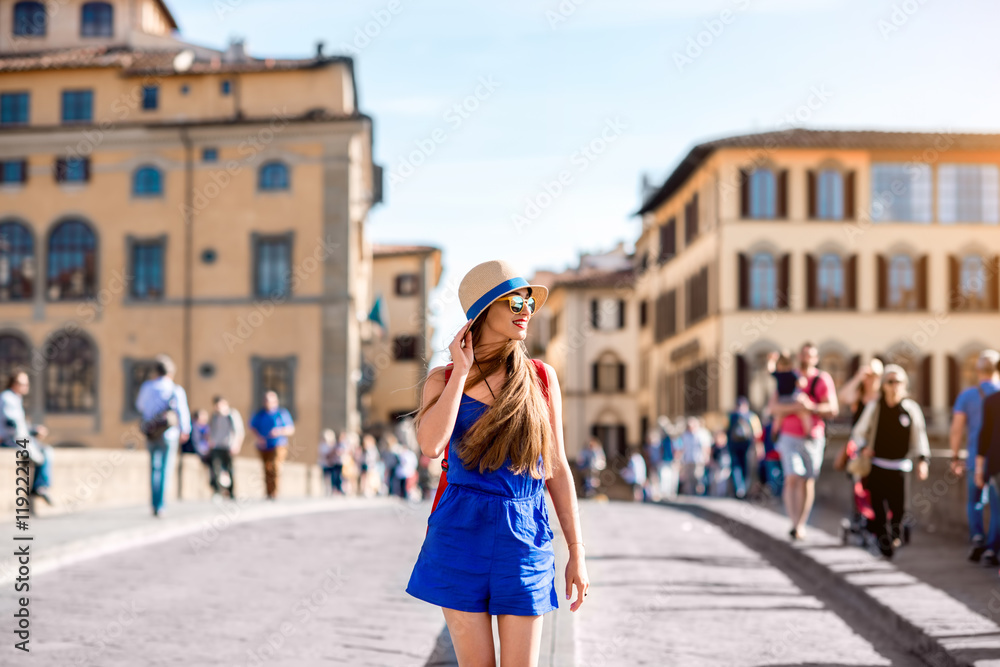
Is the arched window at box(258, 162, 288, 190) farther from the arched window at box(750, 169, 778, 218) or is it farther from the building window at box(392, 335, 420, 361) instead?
the building window at box(392, 335, 420, 361)

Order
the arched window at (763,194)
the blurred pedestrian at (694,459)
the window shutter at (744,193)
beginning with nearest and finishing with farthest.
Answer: the blurred pedestrian at (694,459), the window shutter at (744,193), the arched window at (763,194)

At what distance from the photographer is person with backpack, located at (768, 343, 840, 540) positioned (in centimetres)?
1270

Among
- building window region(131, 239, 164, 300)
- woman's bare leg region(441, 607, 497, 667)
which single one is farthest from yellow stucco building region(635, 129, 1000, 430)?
woman's bare leg region(441, 607, 497, 667)

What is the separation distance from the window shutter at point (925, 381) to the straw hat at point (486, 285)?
45.6 metres

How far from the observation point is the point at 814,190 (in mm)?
48531

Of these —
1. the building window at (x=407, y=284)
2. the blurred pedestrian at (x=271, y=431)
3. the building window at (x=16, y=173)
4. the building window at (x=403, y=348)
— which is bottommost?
the blurred pedestrian at (x=271, y=431)

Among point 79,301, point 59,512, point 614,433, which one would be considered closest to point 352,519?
point 59,512

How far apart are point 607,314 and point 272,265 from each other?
104 ft

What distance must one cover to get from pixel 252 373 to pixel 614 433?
3062 centimetres

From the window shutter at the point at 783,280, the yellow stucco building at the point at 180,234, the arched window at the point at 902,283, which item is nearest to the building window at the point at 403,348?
the yellow stucco building at the point at 180,234

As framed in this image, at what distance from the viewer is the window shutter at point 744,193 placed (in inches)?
1887

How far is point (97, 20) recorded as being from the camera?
Answer: 51000 millimetres

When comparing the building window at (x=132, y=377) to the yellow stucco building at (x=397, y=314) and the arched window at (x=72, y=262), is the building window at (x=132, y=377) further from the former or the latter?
the yellow stucco building at (x=397, y=314)

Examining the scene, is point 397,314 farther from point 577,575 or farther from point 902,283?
point 577,575
